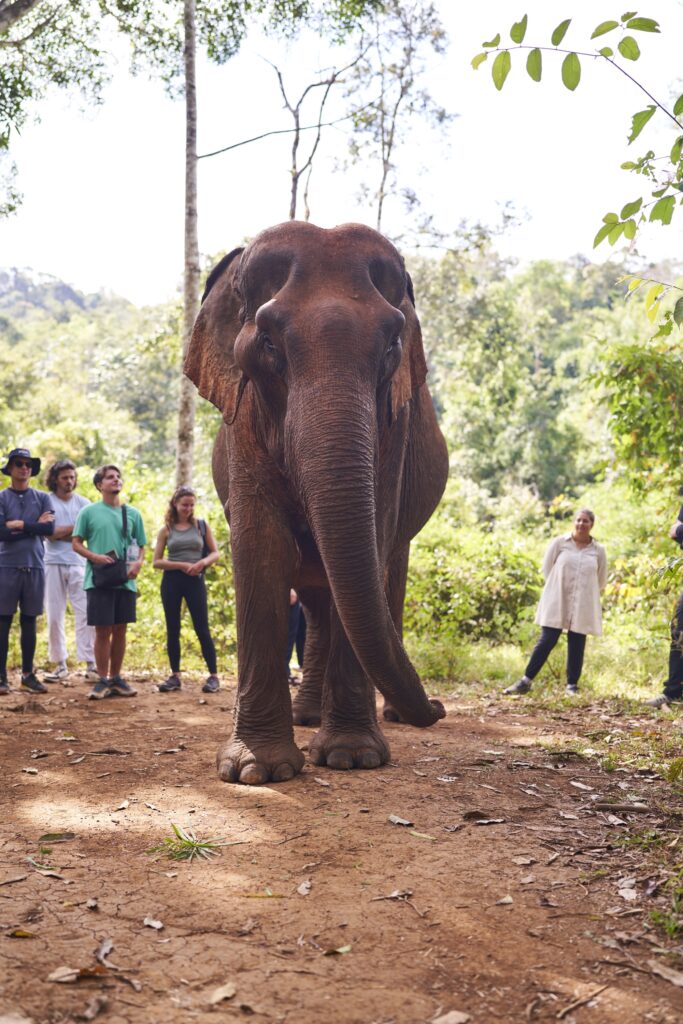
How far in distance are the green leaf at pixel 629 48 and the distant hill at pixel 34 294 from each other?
4524 inches

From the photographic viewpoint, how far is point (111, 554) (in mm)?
8789

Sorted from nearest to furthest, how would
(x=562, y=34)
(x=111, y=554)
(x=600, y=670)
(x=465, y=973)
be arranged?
(x=465, y=973) < (x=562, y=34) < (x=111, y=554) < (x=600, y=670)

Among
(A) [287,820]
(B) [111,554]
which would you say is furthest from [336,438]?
(B) [111,554]

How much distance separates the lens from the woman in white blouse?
9383 millimetres

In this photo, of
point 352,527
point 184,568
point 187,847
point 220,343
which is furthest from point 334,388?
point 184,568

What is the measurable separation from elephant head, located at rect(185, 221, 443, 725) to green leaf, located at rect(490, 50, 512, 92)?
67.7 inches

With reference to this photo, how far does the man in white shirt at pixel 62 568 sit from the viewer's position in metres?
9.68

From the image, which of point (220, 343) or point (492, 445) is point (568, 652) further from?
point (492, 445)

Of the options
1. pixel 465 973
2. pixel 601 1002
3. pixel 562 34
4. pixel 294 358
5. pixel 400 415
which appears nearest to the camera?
pixel 601 1002

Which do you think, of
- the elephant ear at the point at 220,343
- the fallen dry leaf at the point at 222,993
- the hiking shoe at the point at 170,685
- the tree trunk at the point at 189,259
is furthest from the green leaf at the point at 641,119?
the tree trunk at the point at 189,259

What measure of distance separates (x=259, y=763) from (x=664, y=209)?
3508 millimetres

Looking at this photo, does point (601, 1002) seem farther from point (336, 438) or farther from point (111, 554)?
point (111, 554)

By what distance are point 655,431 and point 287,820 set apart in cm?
775

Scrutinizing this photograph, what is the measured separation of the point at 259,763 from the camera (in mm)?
5496
